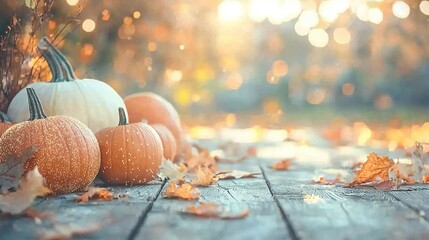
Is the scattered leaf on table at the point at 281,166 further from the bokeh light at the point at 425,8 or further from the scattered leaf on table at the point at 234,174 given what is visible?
the bokeh light at the point at 425,8

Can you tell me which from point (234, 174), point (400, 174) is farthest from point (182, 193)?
point (400, 174)

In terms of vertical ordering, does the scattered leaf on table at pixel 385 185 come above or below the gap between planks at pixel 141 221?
below

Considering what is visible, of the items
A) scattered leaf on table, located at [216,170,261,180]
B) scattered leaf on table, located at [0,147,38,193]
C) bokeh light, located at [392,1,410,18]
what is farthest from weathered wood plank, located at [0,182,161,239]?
bokeh light, located at [392,1,410,18]

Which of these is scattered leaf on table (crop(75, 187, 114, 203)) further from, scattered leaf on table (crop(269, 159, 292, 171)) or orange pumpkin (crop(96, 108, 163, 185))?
scattered leaf on table (crop(269, 159, 292, 171))

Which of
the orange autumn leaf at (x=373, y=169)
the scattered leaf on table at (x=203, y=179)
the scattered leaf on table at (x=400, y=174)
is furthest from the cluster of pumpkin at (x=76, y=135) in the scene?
the scattered leaf on table at (x=400, y=174)

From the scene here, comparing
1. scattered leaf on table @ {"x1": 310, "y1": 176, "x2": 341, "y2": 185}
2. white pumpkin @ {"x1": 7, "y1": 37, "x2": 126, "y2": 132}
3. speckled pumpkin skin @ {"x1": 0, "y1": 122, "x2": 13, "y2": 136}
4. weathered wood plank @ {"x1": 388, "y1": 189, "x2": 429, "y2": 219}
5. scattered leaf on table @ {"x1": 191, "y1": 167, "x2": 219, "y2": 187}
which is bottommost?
scattered leaf on table @ {"x1": 310, "y1": 176, "x2": 341, "y2": 185}

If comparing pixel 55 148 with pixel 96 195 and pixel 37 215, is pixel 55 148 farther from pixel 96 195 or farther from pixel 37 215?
pixel 37 215
